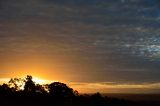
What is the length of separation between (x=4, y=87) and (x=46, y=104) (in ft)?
28.2

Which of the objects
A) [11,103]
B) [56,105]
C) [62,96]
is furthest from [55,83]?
[11,103]

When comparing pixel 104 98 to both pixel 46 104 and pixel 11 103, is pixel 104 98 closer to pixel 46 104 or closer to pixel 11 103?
pixel 46 104

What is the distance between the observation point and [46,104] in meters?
65.4

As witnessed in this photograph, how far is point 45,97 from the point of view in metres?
67.6

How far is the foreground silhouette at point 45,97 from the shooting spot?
6431 cm

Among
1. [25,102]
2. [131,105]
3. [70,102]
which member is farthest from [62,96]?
[131,105]

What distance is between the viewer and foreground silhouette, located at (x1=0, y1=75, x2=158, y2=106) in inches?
2532

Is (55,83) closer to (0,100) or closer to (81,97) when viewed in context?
(81,97)

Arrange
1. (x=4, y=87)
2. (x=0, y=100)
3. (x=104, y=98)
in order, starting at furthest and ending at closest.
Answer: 1. (x=104, y=98)
2. (x=4, y=87)
3. (x=0, y=100)

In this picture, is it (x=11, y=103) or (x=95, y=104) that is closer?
(x=11, y=103)

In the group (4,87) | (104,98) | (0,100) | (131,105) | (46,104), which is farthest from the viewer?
(131,105)

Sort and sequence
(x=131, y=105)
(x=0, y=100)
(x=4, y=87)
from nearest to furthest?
1. (x=0, y=100)
2. (x=4, y=87)
3. (x=131, y=105)

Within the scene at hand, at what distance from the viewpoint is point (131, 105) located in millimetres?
82875

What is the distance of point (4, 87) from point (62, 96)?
9336 mm
